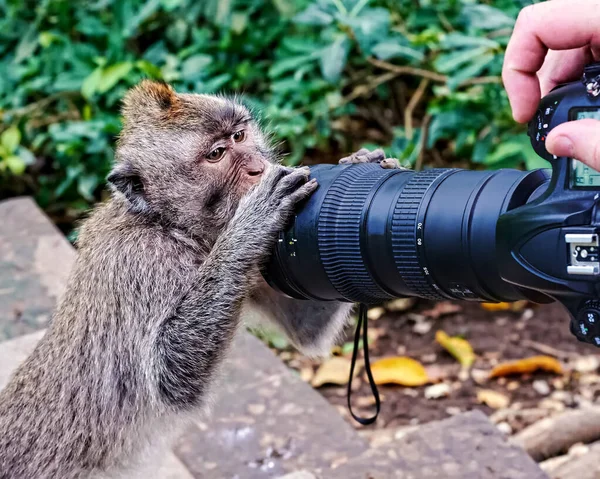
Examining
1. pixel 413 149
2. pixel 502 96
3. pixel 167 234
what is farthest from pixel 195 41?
pixel 167 234

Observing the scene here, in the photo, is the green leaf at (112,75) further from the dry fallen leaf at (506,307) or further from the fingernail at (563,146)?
the fingernail at (563,146)

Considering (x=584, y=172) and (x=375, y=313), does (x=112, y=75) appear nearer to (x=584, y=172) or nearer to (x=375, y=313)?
(x=375, y=313)

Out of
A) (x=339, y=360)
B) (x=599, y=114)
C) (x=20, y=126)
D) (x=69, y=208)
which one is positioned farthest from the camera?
(x=69, y=208)

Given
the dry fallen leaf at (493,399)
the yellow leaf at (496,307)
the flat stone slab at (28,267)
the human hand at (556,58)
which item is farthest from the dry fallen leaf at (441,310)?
the human hand at (556,58)

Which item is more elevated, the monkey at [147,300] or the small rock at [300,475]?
the monkey at [147,300]

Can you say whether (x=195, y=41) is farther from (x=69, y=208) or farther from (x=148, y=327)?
(x=148, y=327)
